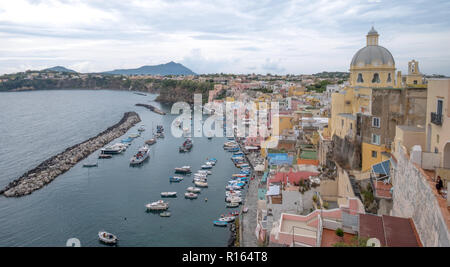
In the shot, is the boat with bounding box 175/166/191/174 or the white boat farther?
the boat with bounding box 175/166/191/174

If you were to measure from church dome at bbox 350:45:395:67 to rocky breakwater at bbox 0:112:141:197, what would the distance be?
40.7ft

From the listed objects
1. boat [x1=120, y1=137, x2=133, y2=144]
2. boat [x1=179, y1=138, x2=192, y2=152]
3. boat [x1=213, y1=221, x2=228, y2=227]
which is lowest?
boat [x1=213, y1=221, x2=228, y2=227]

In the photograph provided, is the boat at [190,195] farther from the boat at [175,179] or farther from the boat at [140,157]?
the boat at [140,157]

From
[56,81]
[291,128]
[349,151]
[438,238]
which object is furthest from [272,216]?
[56,81]

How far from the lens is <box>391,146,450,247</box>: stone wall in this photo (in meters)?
2.80

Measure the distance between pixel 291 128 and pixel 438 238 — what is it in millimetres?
13865

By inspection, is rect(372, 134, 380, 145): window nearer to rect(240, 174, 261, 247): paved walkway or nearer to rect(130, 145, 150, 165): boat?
rect(240, 174, 261, 247): paved walkway

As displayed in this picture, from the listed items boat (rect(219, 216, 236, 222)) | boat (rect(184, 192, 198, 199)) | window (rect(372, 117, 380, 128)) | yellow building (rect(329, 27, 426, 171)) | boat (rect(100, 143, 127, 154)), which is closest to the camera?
yellow building (rect(329, 27, 426, 171))

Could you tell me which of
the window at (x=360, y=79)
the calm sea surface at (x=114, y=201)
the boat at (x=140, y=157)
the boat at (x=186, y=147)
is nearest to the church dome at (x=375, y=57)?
the window at (x=360, y=79)

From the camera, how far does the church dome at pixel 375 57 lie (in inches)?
367

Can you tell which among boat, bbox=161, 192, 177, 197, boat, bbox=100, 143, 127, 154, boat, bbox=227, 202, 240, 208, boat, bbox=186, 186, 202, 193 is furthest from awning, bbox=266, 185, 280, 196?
boat, bbox=100, 143, 127, 154

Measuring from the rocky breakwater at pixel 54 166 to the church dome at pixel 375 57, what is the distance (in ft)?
40.7

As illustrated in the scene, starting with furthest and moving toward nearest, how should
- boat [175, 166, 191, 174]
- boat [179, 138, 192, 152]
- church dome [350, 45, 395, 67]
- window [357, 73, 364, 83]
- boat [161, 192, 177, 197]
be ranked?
boat [179, 138, 192, 152] → boat [175, 166, 191, 174] → boat [161, 192, 177, 197] → window [357, 73, 364, 83] → church dome [350, 45, 395, 67]
